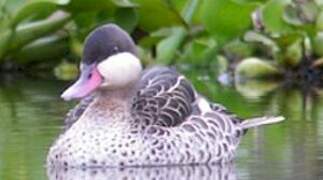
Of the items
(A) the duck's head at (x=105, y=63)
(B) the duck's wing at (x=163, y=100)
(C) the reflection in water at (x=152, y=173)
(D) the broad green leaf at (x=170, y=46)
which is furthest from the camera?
(D) the broad green leaf at (x=170, y=46)

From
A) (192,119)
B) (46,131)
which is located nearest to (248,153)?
(192,119)

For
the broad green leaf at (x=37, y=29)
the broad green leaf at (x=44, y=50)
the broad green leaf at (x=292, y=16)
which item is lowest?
the broad green leaf at (x=44, y=50)

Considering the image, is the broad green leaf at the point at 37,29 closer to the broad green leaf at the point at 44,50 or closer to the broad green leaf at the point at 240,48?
the broad green leaf at the point at 44,50

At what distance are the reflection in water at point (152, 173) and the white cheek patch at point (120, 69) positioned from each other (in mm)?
475

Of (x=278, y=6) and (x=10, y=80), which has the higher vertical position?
(x=278, y=6)

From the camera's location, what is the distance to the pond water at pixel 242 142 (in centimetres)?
802

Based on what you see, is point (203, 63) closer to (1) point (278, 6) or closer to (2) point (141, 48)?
(2) point (141, 48)

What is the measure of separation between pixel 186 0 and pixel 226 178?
6550 millimetres

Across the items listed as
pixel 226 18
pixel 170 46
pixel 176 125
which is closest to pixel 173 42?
pixel 170 46

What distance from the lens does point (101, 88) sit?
334 inches

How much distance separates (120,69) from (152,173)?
619mm

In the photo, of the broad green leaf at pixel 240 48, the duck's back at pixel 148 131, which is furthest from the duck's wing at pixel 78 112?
the broad green leaf at pixel 240 48

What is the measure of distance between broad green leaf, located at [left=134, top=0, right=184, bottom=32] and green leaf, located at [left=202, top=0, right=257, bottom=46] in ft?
1.69

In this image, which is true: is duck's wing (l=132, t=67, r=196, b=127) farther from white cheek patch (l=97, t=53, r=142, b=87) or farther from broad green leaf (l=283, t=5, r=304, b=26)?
broad green leaf (l=283, t=5, r=304, b=26)
